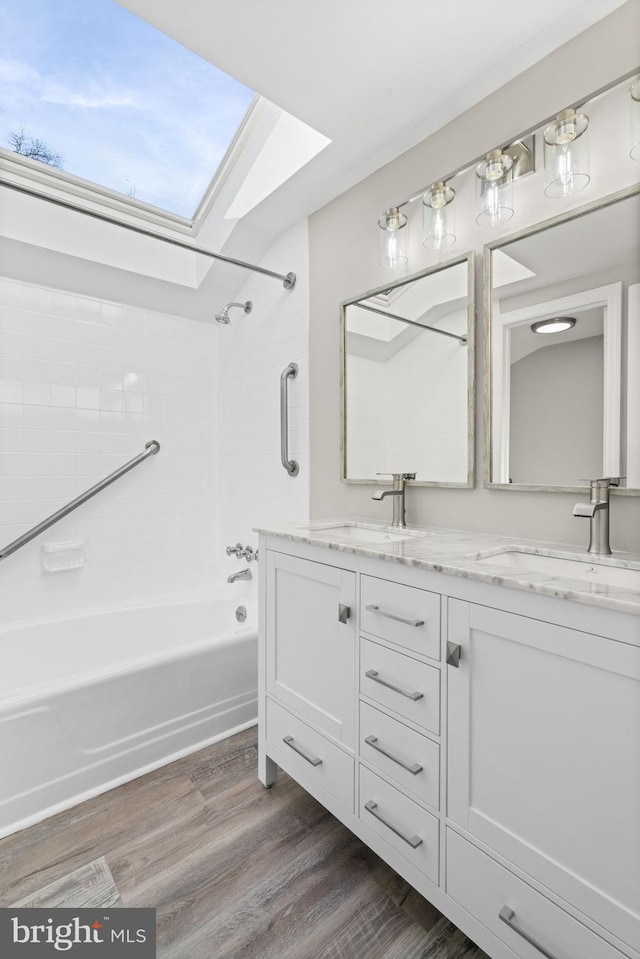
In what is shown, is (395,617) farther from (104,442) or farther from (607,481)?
(104,442)

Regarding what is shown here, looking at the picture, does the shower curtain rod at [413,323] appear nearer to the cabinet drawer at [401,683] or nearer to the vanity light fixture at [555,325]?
the vanity light fixture at [555,325]

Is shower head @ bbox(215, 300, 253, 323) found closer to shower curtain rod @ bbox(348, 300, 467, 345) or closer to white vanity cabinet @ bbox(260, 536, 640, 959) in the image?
shower curtain rod @ bbox(348, 300, 467, 345)

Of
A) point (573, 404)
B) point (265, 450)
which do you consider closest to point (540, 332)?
point (573, 404)

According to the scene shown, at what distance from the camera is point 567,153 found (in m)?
1.21

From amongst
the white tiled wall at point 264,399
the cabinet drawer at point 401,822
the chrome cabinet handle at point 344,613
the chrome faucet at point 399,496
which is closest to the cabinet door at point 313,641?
the chrome cabinet handle at point 344,613

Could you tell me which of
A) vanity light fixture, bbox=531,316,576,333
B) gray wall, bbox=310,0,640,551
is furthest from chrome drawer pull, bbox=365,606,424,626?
vanity light fixture, bbox=531,316,576,333

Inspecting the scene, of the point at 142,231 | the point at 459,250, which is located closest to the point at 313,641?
the point at 459,250

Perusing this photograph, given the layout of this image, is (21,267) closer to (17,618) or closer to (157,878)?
(17,618)

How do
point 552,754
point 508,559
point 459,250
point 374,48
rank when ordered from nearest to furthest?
1. point 552,754
2. point 508,559
3. point 374,48
4. point 459,250

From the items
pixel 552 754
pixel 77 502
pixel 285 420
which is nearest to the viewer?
pixel 552 754

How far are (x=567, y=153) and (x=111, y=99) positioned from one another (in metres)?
1.74

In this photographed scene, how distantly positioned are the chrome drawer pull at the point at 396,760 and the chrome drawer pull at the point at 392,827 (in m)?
0.14

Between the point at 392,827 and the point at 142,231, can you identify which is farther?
the point at 142,231

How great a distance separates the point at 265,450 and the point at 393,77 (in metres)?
1.57
